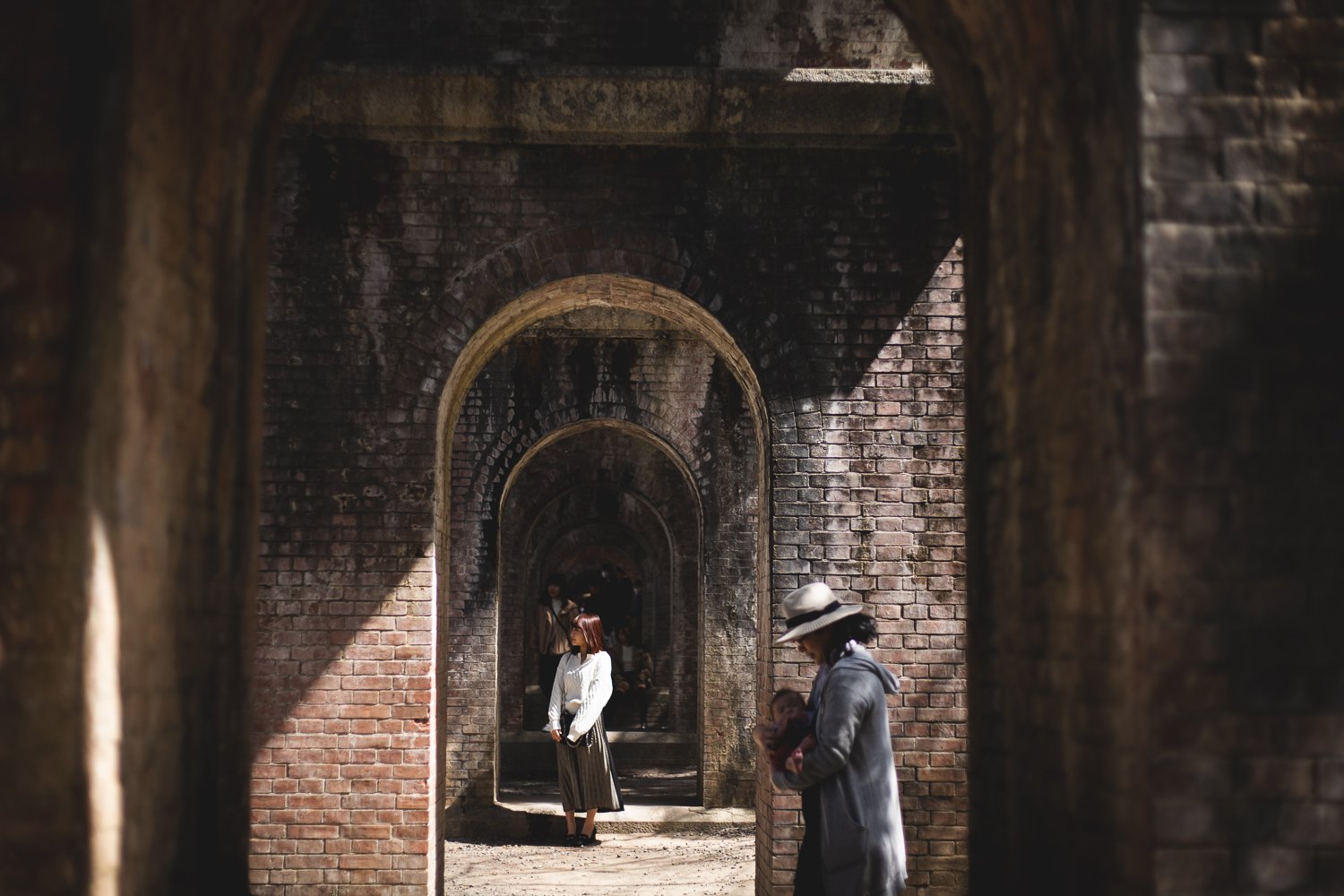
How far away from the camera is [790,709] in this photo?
464cm

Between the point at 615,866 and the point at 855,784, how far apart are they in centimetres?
607

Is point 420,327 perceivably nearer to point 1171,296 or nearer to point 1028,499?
point 1028,499

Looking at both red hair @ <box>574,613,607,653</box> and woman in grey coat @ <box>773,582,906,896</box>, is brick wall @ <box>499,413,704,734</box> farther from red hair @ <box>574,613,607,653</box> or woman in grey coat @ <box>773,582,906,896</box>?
woman in grey coat @ <box>773,582,906,896</box>

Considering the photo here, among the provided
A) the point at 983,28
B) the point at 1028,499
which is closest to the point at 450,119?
the point at 983,28

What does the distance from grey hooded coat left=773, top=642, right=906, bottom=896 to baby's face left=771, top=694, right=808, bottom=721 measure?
0.16 m

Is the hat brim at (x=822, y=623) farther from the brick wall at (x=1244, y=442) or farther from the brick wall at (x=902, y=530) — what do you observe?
the brick wall at (x=902, y=530)

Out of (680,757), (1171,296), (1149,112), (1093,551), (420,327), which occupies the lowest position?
(680,757)

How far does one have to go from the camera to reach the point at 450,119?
7.38 metres

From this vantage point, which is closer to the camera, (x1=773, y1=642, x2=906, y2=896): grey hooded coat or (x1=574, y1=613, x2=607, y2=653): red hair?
(x1=773, y1=642, x2=906, y2=896): grey hooded coat

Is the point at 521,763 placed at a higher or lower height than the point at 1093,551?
lower

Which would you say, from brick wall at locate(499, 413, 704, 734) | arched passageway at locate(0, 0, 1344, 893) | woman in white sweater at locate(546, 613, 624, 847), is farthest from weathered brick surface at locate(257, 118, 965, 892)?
brick wall at locate(499, 413, 704, 734)

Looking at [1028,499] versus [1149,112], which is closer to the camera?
[1149,112]

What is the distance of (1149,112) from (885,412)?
4.78 meters

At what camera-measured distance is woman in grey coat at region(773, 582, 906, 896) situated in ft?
14.2
